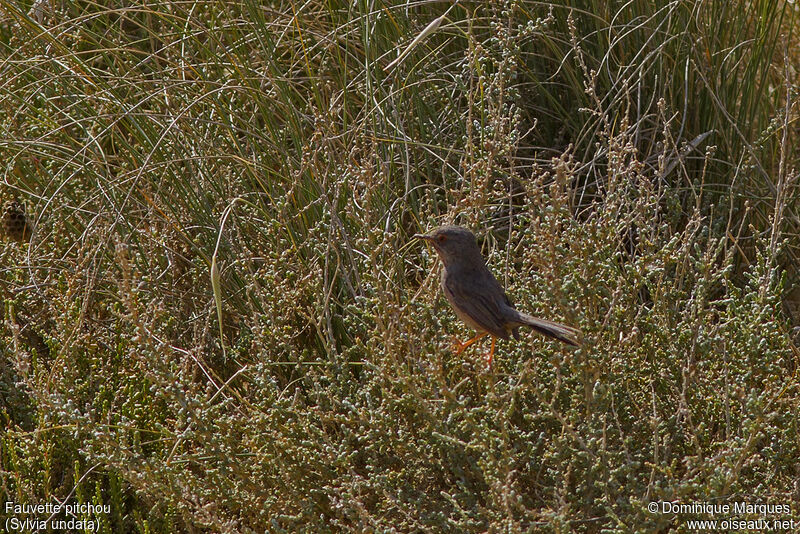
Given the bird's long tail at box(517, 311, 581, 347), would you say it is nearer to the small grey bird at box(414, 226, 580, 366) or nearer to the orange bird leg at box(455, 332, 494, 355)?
the small grey bird at box(414, 226, 580, 366)

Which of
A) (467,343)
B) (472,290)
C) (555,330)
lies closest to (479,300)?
(472,290)

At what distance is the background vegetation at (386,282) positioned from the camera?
250cm

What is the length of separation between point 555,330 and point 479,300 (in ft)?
0.94

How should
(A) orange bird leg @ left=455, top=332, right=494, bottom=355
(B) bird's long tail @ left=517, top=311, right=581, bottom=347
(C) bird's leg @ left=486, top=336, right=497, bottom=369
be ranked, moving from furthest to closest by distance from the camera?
(A) orange bird leg @ left=455, top=332, right=494, bottom=355 → (C) bird's leg @ left=486, top=336, right=497, bottom=369 → (B) bird's long tail @ left=517, top=311, right=581, bottom=347

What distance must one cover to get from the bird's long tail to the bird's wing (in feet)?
0.34

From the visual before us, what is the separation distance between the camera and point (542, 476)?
2604 mm

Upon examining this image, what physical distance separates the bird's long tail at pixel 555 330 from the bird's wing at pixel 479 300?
0.10m

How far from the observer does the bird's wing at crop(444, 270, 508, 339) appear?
275 centimetres

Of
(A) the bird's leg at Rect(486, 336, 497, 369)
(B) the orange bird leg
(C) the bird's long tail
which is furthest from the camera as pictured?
(B) the orange bird leg

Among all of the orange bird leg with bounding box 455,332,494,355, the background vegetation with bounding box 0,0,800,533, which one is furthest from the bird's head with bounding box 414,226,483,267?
the orange bird leg with bounding box 455,332,494,355

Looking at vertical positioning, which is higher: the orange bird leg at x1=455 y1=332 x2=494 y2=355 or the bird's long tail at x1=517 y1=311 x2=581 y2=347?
the bird's long tail at x1=517 y1=311 x2=581 y2=347

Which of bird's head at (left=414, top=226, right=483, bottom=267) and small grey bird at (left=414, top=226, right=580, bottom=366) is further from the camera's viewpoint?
bird's head at (left=414, top=226, right=483, bottom=267)

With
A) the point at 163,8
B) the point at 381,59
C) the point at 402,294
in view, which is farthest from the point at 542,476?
the point at 163,8

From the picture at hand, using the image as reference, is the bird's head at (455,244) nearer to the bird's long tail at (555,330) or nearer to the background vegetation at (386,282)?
the background vegetation at (386,282)
